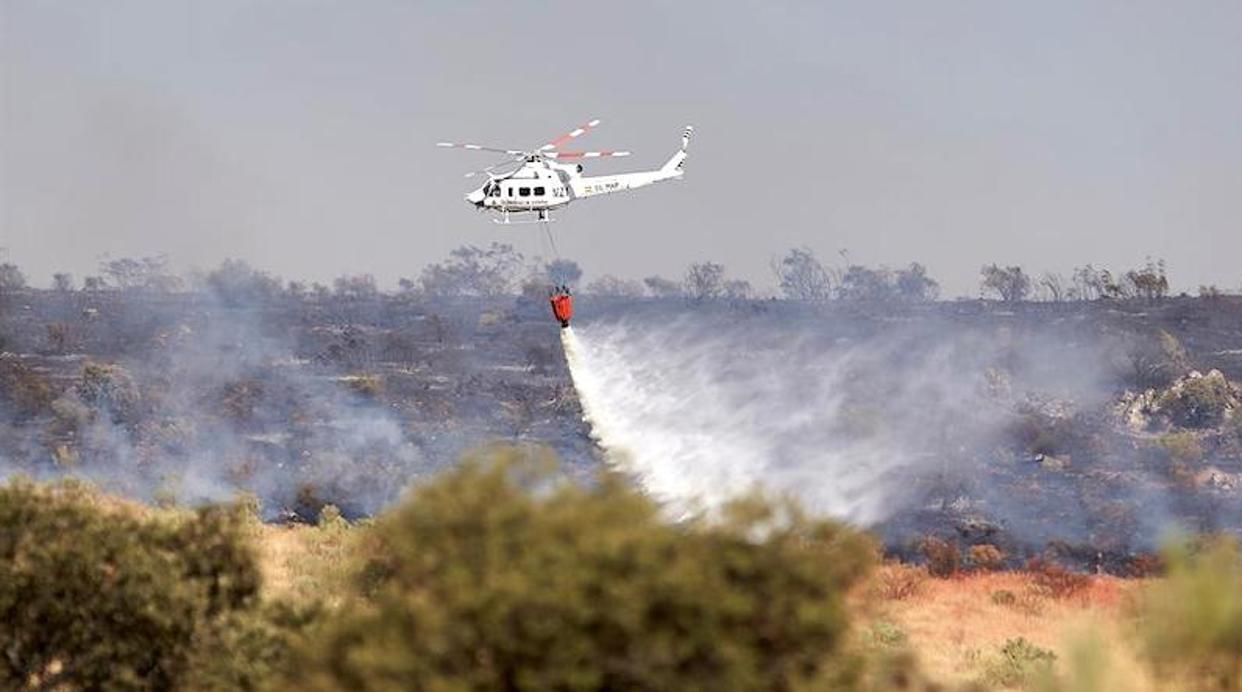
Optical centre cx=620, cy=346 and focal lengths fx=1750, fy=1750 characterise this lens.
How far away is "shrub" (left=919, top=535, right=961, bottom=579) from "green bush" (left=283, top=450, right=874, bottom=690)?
149 ft

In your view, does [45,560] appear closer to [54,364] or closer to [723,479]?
[723,479]

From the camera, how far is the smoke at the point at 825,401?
68.4m

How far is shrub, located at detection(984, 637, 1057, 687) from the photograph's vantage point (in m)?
40.3

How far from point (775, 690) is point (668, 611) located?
5.39 ft

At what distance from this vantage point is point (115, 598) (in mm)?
26828

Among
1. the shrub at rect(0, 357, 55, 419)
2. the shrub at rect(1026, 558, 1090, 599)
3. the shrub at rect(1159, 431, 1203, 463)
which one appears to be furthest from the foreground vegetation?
the shrub at rect(0, 357, 55, 419)

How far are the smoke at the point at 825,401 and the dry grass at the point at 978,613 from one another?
649cm

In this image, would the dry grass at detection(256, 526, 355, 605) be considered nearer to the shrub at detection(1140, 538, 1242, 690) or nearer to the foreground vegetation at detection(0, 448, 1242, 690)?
the foreground vegetation at detection(0, 448, 1242, 690)

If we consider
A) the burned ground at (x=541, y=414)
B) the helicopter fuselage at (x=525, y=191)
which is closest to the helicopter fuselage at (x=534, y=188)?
the helicopter fuselage at (x=525, y=191)

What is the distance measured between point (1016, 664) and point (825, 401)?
87.5 meters

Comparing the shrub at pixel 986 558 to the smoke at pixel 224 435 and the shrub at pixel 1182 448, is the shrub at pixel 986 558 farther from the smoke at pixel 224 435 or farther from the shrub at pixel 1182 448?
the shrub at pixel 1182 448

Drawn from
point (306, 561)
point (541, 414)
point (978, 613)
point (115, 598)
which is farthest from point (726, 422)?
point (115, 598)

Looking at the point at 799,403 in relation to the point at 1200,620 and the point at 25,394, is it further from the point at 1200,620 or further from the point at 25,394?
the point at 1200,620

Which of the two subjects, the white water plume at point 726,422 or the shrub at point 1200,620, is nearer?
the shrub at point 1200,620
